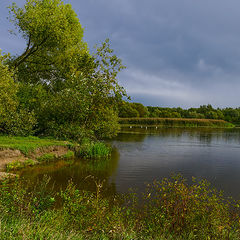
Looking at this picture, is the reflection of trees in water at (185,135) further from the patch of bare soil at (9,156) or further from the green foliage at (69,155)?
the patch of bare soil at (9,156)

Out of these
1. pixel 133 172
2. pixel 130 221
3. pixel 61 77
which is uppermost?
pixel 61 77

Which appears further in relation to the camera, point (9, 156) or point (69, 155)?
point (69, 155)

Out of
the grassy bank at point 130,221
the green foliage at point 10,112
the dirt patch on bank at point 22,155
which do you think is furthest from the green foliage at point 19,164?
the grassy bank at point 130,221

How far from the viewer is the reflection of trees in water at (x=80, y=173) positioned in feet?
35.5

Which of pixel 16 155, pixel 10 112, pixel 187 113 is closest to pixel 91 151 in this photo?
pixel 16 155

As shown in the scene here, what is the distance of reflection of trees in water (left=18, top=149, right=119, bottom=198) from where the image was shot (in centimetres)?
1082

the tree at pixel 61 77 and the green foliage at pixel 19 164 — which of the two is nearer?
the green foliage at pixel 19 164

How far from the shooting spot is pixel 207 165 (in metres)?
17.1

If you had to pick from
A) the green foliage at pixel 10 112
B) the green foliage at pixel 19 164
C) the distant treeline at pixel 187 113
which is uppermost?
the distant treeline at pixel 187 113

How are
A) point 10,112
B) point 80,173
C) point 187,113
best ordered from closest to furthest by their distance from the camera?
point 80,173 → point 10,112 → point 187,113

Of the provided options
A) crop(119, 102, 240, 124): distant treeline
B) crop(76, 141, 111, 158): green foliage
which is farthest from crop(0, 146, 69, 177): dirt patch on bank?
crop(119, 102, 240, 124): distant treeline

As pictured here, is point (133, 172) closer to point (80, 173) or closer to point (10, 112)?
point (80, 173)

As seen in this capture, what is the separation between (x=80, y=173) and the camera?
13.2m

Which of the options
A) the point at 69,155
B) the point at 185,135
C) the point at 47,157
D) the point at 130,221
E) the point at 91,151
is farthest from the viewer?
the point at 185,135
